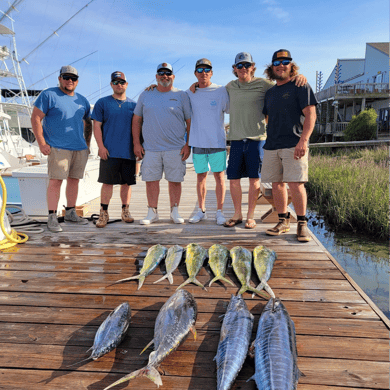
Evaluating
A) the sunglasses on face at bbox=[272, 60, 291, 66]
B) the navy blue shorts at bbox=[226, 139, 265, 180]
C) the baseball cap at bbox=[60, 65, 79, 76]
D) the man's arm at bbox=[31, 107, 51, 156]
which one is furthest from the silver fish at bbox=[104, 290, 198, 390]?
the baseball cap at bbox=[60, 65, 79, 76]

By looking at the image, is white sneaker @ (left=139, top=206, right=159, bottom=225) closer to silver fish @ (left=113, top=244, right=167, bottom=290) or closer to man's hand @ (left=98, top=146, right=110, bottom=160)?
man's hand @ (left=98, top=146, right=110, bottom=160)

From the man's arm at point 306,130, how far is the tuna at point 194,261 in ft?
5.24

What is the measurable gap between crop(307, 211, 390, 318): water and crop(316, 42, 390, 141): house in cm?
2050

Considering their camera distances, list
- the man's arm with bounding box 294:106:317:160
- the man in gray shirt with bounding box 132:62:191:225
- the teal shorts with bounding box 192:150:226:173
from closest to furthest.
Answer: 1. the man's arm with bounding box 294:106:317:160
2. the man in gray shirt with bounding box 132:62:191:225
3. the teal shorts with bounding box 192:150:226:173

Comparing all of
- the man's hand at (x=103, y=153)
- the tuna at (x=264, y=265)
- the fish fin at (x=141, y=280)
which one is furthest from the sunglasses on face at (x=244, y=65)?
the fish fin at (x=141, y=280)

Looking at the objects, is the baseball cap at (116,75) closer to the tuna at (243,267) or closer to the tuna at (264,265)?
the tuna at (243,267)

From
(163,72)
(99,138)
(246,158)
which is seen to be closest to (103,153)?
(99,138)

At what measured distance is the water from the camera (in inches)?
170

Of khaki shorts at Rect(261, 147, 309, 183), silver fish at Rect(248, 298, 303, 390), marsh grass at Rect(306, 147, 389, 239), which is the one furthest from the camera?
marsh grass at Rect(306, 147, 389, 239)

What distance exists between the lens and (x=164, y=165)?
4406 mm

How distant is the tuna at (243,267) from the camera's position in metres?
2.52

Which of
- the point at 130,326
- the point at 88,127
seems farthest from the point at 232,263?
the point at 88,127

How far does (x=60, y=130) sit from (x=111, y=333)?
3.08 meters

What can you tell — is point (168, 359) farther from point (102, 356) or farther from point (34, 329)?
point (34, 329)
